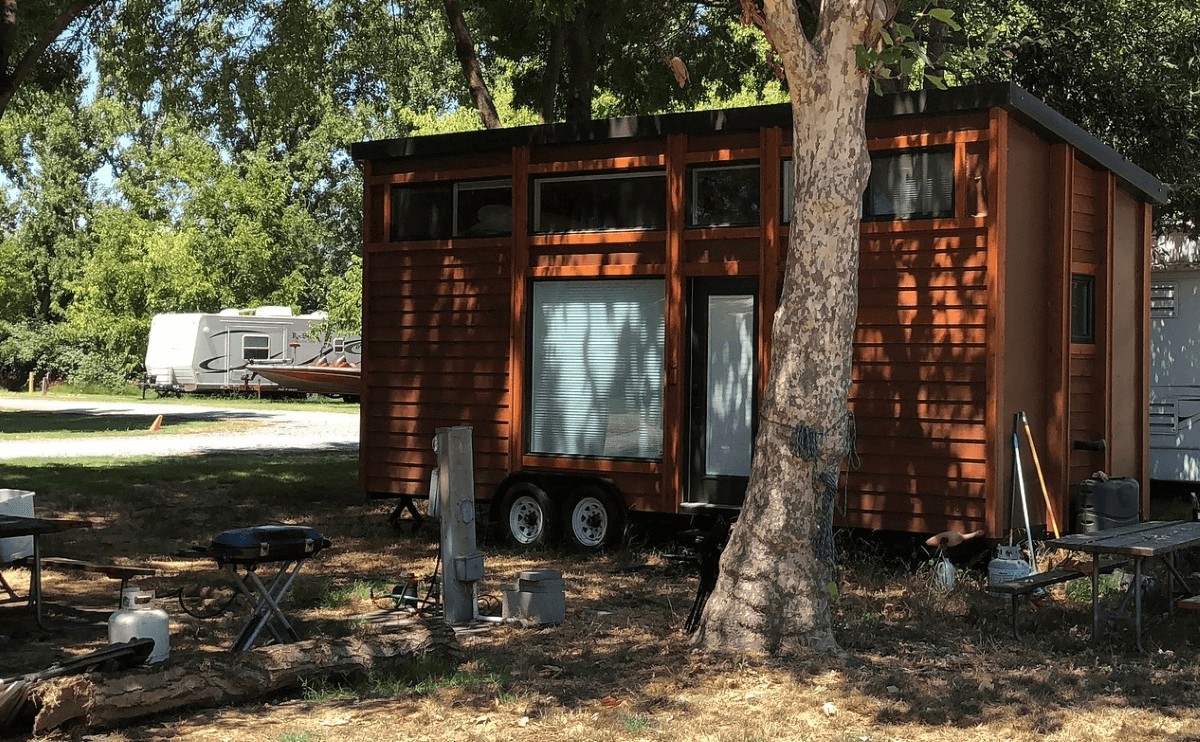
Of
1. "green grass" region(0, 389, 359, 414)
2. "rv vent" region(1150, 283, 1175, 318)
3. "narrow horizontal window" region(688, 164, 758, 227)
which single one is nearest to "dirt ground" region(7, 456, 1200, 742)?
"narrow horizontal window" region(688, 164, 758, 227)

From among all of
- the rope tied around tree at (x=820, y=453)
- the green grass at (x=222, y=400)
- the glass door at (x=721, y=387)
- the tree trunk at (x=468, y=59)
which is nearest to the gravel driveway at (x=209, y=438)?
the green grass at (x=222, y=400)

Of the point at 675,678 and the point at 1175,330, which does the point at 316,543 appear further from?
the point at 1175,330

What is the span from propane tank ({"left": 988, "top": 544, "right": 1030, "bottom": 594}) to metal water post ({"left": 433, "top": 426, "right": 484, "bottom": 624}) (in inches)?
127

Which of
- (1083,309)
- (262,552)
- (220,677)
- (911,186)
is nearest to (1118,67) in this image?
(1083,309)

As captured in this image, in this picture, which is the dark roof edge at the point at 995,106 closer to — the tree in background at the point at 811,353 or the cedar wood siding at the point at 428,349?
the tree in background at the point at 811,353

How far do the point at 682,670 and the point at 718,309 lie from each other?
4.23 metres

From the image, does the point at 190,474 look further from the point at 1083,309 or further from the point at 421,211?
the point at 1083,309

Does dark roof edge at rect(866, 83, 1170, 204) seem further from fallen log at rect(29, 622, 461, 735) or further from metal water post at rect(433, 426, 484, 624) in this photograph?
fallen log at rect(29, 622, 461, 735)

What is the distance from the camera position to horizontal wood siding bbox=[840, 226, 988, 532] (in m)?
9.27

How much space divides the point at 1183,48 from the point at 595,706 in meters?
11.6

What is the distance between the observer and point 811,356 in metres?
7.04

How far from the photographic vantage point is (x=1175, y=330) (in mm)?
14016

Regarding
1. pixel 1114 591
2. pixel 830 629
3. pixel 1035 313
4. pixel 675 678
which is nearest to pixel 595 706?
pixel 675 678

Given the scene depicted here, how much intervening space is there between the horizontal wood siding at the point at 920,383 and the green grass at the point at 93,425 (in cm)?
1616
